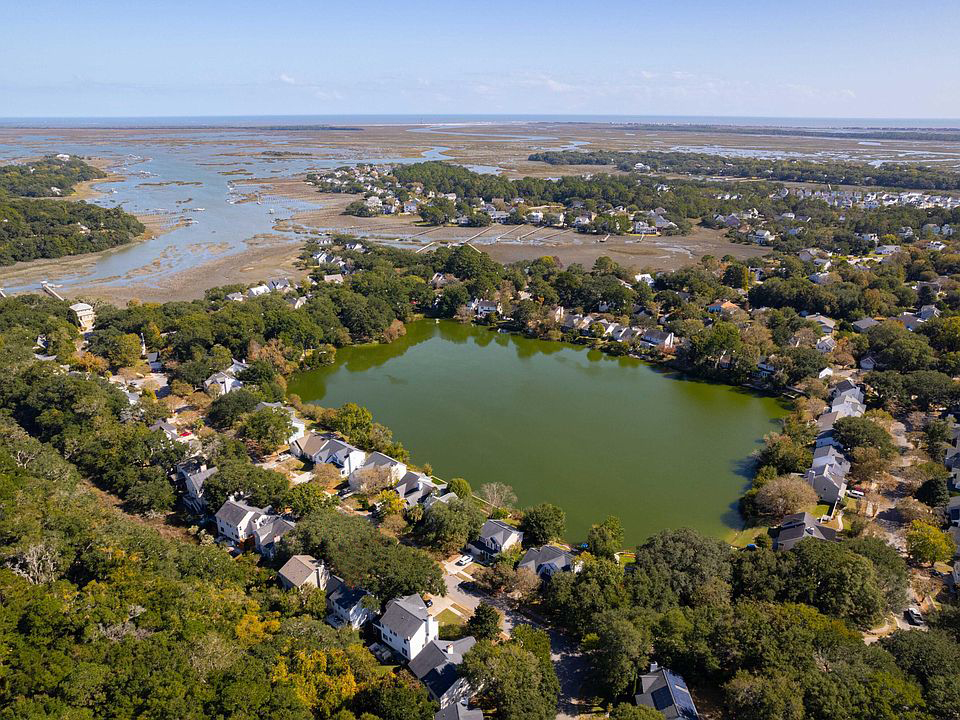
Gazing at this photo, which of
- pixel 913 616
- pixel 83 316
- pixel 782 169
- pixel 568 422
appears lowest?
pixel 913 616

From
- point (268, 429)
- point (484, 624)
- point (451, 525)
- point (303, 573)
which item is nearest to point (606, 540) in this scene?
point (451, 525)

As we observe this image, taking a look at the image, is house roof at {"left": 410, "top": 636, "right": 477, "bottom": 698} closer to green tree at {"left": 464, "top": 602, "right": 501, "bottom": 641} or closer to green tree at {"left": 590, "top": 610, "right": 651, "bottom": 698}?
green tree at {"left": 464, "top": 602, "right": 501, "bottom": 641}

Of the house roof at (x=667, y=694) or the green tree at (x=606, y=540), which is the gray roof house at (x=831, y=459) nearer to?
the green tree at (x=606, y=540)

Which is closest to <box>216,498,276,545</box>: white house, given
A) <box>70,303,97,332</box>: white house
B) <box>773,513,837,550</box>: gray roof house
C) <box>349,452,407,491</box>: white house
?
<box>349,452,407,491</box>: white house

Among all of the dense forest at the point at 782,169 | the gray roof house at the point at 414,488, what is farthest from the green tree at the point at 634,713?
the dense forest at the point at 782,169

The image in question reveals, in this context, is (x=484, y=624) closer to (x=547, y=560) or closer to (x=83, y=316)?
(x=547, y=560)

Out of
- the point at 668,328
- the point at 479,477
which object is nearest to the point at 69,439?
the point at 479,477

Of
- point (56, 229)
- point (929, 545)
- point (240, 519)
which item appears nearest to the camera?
point (929, 545)
